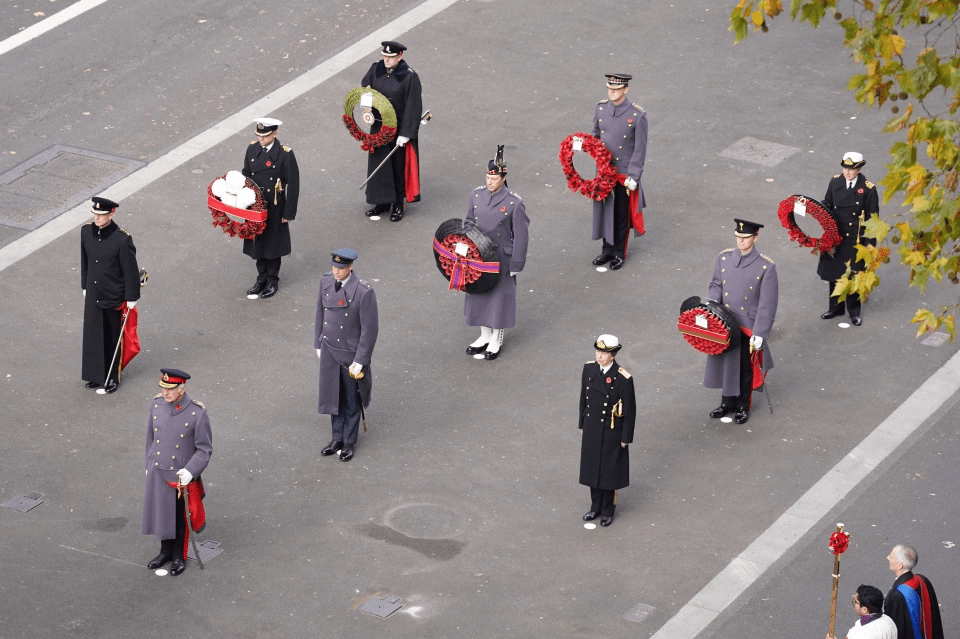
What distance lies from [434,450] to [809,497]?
3.32 meters

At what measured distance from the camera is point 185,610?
42.9 feet

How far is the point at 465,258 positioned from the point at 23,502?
4763 millimetres

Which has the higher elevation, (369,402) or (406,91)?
(406,91)

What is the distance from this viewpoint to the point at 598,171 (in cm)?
1812

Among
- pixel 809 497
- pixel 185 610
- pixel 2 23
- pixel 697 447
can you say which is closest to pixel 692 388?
pixel 697 447

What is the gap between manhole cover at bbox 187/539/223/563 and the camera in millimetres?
13793

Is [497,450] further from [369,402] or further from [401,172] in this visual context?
[401,172]

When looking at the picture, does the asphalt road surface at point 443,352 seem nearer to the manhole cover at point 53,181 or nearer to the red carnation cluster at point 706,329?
the manhole cover at point 53,181

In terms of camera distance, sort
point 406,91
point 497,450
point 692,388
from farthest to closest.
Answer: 1. point 406,91
2. point 692,388
3. point 497,450

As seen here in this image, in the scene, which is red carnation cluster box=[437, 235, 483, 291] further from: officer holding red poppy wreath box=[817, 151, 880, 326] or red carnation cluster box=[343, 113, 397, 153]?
officer holding red poppy wreath box=[817, 151, 880, 326]

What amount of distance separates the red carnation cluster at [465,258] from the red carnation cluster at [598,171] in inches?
84.7

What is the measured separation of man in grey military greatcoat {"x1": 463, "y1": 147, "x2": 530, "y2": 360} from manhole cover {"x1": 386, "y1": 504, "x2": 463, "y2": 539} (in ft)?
9.04

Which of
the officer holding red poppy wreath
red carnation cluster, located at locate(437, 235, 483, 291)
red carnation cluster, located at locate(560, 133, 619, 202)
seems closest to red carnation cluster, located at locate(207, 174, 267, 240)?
red carnation cluster, located at locate(437, 235, 483, 291)

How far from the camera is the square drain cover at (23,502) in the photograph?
14.3 metres
